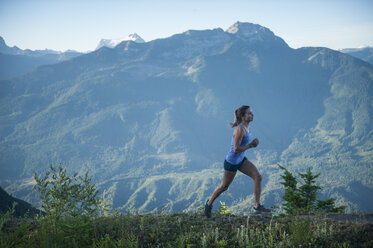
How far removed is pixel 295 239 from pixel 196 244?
1847mm

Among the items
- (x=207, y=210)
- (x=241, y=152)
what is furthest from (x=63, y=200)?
(x=241, y=152)

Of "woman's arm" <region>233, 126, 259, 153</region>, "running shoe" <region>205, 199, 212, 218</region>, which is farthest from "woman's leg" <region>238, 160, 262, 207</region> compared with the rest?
"running shoe" <region>205, 199, 212, 218</region>

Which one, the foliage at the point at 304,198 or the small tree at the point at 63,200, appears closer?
the small tree at the point at 63,200

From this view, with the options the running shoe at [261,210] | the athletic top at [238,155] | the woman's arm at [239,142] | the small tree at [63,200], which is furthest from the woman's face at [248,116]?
the small tree at [63,200]

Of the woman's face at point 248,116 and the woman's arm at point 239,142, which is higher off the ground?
the woman's face at point 248,116

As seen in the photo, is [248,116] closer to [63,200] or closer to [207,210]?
[207,210]

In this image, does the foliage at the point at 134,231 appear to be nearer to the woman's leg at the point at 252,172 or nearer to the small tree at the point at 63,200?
the small tree at the point at 63,200

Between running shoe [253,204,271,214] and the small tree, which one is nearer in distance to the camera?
the small tree

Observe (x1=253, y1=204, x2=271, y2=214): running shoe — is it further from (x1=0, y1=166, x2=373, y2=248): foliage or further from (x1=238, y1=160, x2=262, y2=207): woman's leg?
(x1=0, y1=166, x2=373, y2=248): foliage

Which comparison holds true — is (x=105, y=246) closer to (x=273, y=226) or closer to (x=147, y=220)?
(x=147, y=220)

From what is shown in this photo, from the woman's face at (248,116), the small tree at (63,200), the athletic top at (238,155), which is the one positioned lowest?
the small tree at (63,200)

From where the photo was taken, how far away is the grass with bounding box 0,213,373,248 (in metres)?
4.92

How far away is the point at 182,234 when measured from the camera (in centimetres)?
566

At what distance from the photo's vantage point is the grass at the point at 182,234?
4.92 m
